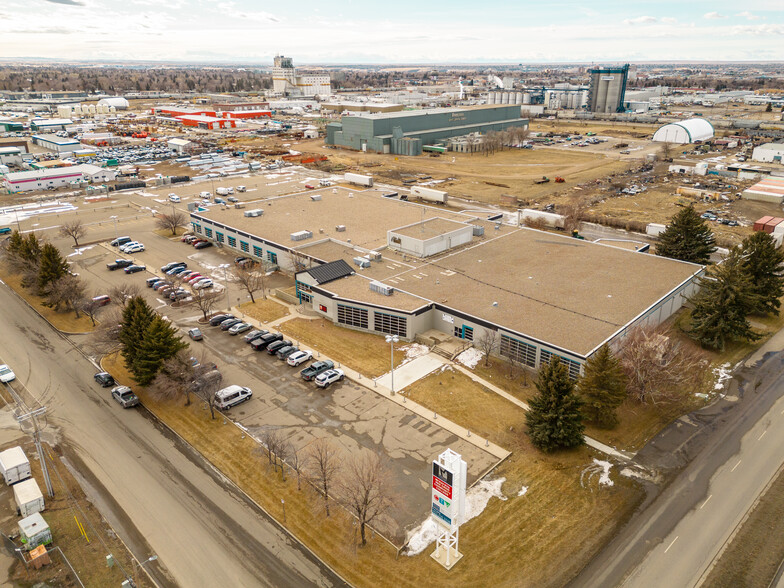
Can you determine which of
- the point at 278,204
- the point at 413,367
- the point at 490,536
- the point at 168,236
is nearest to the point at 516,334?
the point at 413,367

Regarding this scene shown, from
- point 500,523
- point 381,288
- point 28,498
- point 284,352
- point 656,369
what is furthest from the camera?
point 381,288

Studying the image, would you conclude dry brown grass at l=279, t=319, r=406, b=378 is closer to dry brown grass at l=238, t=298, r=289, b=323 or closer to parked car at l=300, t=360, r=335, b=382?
parked car at l=300, t=360, r=335, b=382

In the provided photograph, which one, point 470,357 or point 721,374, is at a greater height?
point 470,357

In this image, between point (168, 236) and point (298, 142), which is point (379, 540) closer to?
point (168, 236)

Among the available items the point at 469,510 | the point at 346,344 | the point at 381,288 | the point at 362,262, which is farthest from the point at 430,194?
the point at 469,510

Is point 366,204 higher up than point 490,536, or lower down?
higher up

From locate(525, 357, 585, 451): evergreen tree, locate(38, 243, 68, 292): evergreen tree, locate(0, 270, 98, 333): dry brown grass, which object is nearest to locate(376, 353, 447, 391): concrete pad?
locate(525, 357, 585, 451): evergreen tree

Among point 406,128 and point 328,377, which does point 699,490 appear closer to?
point 328,377
